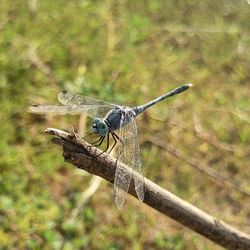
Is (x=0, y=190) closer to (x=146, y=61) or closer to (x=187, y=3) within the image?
(x=146, y=61)

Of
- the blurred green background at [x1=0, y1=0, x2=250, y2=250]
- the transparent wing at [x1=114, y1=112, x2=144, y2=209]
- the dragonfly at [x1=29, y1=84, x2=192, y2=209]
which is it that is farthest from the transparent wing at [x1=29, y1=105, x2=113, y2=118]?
the blurred green background at [x1=0, y1=0, x2=250, y2=250]

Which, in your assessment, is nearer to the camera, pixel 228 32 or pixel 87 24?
pixel 87 24

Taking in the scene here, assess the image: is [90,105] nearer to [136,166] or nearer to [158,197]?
[136,166]

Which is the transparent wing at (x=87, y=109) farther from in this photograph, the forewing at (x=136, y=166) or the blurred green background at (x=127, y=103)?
the blurred green background at (x=127, y=103)

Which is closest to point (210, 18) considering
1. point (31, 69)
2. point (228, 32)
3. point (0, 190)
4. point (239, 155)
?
point (228, 32)

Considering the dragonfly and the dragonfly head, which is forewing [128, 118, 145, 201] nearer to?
the dragonfly

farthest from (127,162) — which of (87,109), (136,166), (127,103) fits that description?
(127,103)

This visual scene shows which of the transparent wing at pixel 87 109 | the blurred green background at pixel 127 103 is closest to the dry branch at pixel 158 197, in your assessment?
the transparent wing at pixel 87 109
